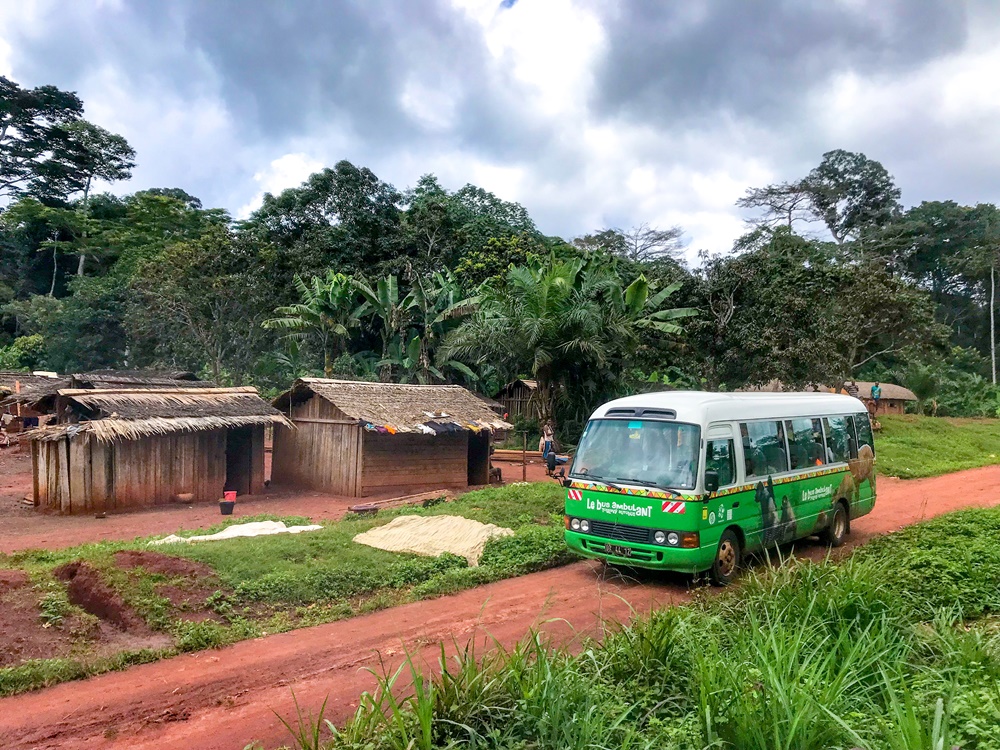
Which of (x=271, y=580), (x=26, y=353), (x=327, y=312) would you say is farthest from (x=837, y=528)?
(x=26, y=353)

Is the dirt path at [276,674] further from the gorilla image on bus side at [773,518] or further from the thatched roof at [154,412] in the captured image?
the thatched roof at [154,412]

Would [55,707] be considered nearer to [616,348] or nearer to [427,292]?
[616,348]

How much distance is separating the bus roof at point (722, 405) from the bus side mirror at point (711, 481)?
2.06 feet

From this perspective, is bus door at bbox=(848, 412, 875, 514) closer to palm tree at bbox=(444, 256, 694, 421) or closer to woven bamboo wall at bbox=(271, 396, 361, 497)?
palm tree at bbox=(444, 256, 694, 421)

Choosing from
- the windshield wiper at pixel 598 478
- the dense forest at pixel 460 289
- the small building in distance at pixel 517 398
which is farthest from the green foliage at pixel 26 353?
the windshield wiper at pixel 598 478

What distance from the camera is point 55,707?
17.9 feet

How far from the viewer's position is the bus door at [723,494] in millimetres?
8398

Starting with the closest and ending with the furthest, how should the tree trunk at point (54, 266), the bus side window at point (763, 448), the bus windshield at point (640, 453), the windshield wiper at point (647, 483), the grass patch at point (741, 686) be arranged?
the grass patch at point (741, 686) < the windshield wiper at point (647, 483) < the bus windshield at point (640, 453) < the bus side window at point (763, 448) < the tree trunk at point (54, 266)

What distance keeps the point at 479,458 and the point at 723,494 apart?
1287 cm

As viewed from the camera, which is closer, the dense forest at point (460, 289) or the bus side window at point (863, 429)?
the bus side window at point (863, 429)

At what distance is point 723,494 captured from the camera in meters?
8.66

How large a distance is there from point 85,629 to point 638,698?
558 centimetres

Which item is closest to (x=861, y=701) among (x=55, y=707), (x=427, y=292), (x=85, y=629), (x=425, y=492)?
(x=55, y=707)

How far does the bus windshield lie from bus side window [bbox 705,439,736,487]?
0.21 metres
